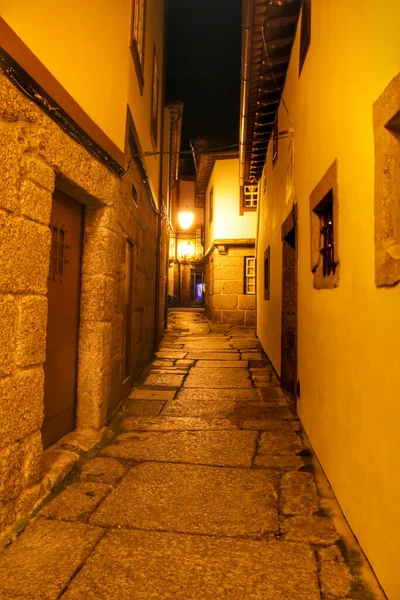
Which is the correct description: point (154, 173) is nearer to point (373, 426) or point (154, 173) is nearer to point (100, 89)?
point (100, 89)

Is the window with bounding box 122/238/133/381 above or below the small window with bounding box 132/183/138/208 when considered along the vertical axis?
below

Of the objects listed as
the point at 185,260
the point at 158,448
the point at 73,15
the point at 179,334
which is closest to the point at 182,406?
the point at 158,448

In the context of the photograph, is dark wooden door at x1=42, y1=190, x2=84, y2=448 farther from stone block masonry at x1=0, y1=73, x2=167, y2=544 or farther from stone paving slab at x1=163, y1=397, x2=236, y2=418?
stone paving slab at x1=163, y1=397, x2=236, y2=418

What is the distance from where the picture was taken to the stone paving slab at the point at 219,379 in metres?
6.20

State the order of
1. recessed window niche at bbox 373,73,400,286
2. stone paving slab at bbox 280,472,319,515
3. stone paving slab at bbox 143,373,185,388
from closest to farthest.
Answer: recessed window niche at bbox 373,73,400,286
stone paving slab at bbox 280,472,319,515
stone paving slab at bbox 143,373,185,388

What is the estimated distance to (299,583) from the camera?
195 centimetres

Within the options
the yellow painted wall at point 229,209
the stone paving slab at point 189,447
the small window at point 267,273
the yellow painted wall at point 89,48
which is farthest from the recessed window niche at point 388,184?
the yellow painted wall at point 229,209

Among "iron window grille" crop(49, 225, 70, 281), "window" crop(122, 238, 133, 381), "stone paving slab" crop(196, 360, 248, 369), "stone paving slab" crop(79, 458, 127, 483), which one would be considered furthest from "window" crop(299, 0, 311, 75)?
"stone paving slab" crop(196, 360, 248, 369)

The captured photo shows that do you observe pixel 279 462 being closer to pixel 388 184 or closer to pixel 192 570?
pixel 192 570

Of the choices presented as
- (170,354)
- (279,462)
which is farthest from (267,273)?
(279,462)

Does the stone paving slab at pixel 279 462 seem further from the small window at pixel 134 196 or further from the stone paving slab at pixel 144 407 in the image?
the small window at pixel 134 196

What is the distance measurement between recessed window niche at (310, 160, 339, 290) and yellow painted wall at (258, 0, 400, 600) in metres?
0.10

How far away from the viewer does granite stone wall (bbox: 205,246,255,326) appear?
14.0 metres

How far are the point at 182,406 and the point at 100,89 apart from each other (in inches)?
142
